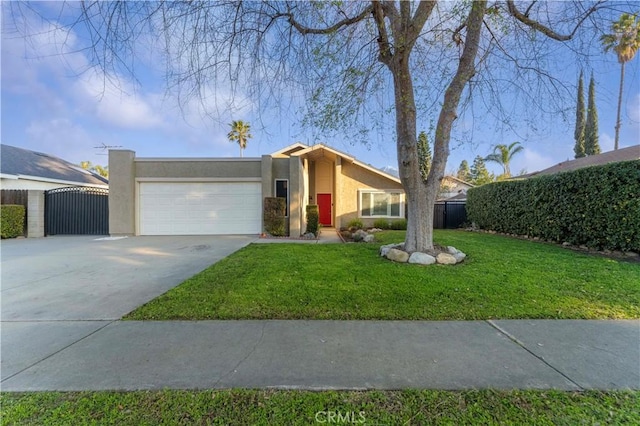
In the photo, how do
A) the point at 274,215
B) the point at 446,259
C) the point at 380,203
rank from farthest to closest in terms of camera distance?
the point at 380,203, the point at 274,215, the point at 446,259

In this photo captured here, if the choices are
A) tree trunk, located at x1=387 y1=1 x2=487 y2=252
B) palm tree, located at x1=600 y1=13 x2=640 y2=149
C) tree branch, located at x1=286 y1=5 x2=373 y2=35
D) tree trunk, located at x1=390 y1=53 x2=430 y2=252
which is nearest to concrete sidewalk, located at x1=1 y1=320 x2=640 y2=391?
tree trunk, located at x1=390 y1=53 x2=430 y2=252

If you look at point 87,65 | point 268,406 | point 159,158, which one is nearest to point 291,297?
point 268,406

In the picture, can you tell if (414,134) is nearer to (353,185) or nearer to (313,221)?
(313,221)

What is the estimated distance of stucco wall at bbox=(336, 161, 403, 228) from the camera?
16.8 m

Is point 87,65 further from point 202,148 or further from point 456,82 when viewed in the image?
point 456,82

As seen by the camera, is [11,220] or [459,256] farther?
[11,220]

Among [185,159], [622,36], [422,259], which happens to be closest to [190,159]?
[185,159]

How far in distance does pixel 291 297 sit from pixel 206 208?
989cm

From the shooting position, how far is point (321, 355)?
2766 mm

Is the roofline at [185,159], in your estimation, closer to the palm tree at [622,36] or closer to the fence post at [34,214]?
the fence post at [34,214]

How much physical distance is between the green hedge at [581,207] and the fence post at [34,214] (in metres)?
20.4

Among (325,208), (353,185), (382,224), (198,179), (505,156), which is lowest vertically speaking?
(382,224)

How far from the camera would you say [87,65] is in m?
3.36

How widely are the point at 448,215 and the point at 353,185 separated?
21.2 ft
